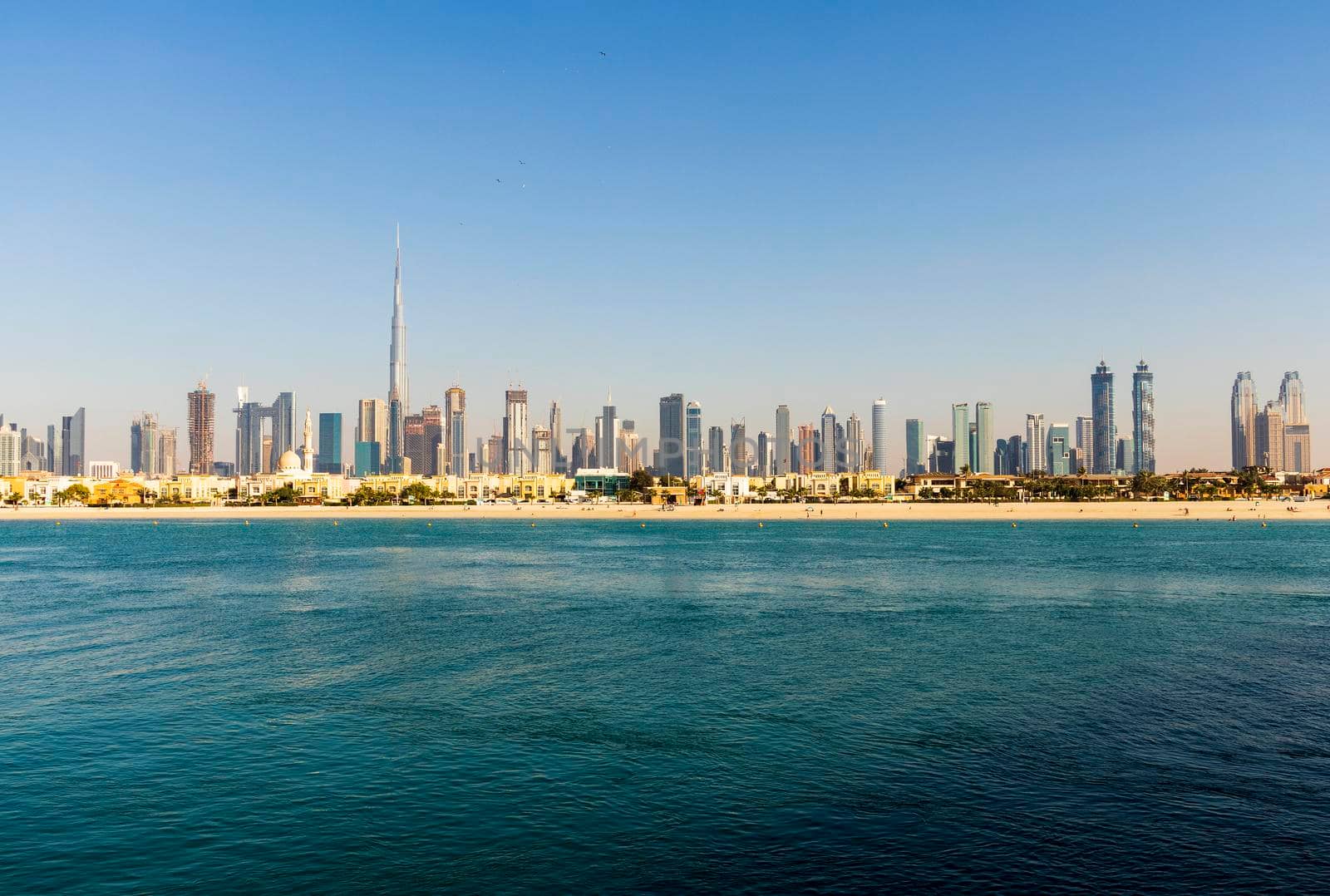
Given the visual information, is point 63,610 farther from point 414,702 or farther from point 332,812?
point 332,812

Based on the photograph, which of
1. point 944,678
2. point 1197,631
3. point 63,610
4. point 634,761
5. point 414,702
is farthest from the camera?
point 63,610

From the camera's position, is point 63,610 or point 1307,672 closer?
point 1307,672

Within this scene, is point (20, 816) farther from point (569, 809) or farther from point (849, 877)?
point (849, 877)

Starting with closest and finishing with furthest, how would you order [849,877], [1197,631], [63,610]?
[849,877] < [1197,631] < [63,610]

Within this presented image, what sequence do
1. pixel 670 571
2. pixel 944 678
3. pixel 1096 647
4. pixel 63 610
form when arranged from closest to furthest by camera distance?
pixel 944 678, pixel 1096 647, pixel 63 610, pixel 670 571

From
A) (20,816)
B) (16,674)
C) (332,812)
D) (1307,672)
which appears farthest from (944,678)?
(16,674)

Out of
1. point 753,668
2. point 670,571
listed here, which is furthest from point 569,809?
point 670,571

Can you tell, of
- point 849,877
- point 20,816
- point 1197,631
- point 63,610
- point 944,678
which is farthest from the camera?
point 63,610
